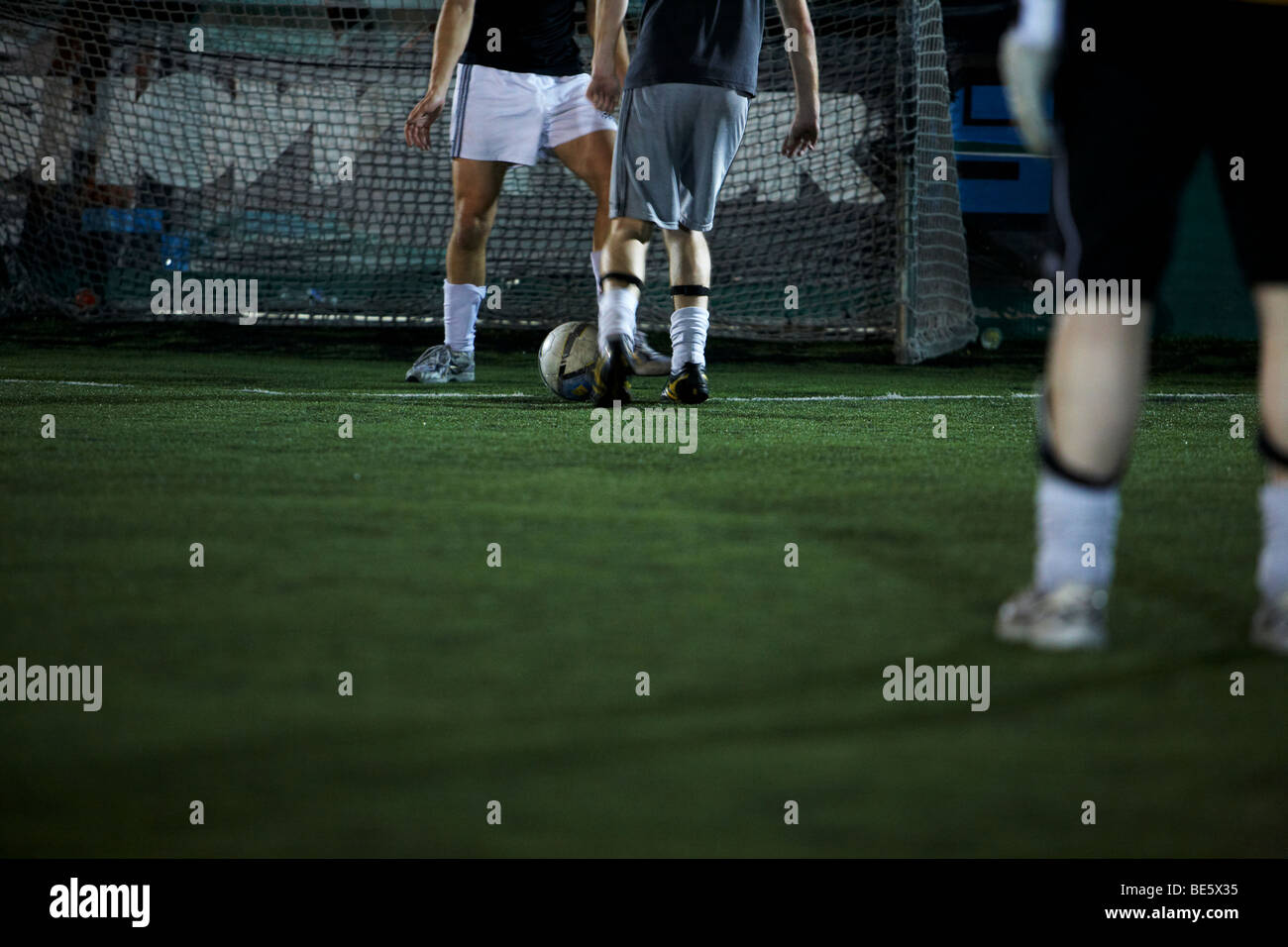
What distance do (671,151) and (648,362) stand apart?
95 cm

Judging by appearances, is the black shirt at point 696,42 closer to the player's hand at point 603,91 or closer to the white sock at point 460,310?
the player's hand at point 603,91

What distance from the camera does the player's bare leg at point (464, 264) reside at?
5750 mm

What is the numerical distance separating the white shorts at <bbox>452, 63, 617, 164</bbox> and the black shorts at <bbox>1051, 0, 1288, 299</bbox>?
3810 mm

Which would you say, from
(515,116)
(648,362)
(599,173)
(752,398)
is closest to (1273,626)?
(752,398)

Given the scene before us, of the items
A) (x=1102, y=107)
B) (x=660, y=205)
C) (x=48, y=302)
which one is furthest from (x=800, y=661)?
(x=48, y=302)

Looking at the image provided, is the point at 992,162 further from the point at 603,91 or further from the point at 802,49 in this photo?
the point at 603,91

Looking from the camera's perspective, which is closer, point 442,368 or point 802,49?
point 802,49

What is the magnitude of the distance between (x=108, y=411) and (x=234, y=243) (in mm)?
5244

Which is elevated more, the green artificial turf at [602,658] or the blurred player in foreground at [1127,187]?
the blurred player in foreground at [1127,187]

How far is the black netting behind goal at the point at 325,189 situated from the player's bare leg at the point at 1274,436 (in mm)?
6330

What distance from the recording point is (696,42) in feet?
15.5

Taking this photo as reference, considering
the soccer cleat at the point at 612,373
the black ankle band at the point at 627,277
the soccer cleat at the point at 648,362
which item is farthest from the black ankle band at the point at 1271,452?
the soccer cleat at the point at 648,362

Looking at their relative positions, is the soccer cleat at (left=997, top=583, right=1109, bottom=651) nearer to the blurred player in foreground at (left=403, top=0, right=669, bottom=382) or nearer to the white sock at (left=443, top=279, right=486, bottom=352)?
the blurred player in foreground at (left=403, top=0, right=669, bottom=382)
